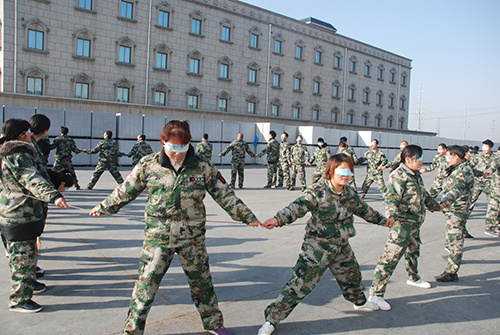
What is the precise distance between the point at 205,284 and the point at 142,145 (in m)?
10.4

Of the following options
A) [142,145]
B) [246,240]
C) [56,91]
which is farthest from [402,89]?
[246,240]

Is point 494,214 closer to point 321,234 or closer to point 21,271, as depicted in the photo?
point 321,234

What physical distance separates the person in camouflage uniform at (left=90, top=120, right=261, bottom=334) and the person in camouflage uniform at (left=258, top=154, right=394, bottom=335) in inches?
18.6

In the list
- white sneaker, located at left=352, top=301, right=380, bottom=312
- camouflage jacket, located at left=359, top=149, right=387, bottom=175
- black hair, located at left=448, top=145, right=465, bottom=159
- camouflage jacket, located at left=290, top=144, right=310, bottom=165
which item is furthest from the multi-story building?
white sneaker, located at left=352, top=301, right=380, bottom=312

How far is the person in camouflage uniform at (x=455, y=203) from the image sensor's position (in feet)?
17.4

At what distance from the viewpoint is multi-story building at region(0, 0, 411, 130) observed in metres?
27.0

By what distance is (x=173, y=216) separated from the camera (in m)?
3.40

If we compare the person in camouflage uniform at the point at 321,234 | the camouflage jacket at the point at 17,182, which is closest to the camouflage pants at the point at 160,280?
the person in camouflage uniform at the point at 321,234

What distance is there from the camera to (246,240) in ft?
23.1

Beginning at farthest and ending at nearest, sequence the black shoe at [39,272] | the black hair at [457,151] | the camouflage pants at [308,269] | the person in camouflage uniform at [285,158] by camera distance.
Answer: the person in camouflage uniform at [285,158]
the black hair at [457,151]
the black shoe at [39,272]
the camouflage pants at [308,269]

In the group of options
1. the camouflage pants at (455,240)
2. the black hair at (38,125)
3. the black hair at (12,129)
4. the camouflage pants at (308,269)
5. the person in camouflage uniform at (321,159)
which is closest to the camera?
the camouflage pants at (308,269)

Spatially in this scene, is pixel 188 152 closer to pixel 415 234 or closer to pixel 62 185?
pixel 62 185

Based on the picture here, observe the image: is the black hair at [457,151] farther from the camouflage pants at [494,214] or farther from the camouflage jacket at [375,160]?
the camouflage jacket at [375,160]

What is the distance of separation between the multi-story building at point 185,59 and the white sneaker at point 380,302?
2746 cm
